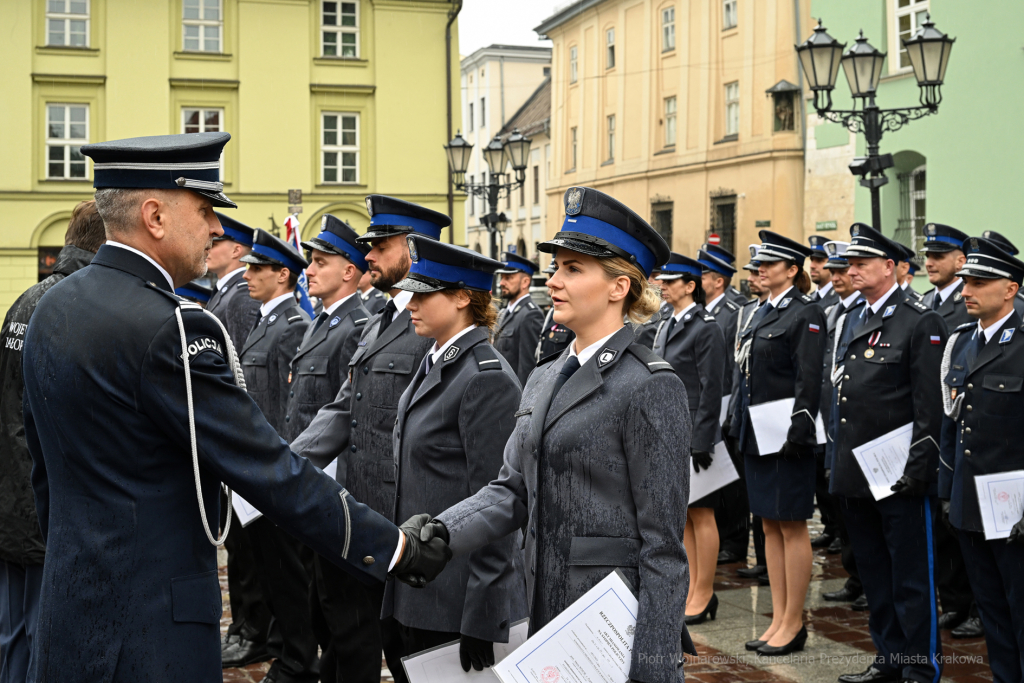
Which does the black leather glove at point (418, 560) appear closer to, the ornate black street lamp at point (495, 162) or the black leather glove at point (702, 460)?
the black leather glove at point (702, 460)

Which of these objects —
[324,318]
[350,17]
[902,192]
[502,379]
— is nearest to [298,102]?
[350,17]

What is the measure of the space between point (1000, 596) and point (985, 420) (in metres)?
0.89

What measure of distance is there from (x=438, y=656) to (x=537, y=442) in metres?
0.86

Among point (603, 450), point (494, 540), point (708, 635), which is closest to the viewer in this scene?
point (603, 450)

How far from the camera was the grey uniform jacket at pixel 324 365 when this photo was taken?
5797 millimetres

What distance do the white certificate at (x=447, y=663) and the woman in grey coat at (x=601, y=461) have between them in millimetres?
350

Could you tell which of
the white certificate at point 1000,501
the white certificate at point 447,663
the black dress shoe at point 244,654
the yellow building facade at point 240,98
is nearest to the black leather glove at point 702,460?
the white certificate at point 1000,501

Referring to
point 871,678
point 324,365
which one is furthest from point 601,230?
point 871,678

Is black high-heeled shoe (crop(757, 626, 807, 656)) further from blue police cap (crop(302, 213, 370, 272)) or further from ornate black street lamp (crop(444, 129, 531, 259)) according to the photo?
ornate black street lamp (crop(444, 129, 531, 259))

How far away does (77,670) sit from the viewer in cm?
279

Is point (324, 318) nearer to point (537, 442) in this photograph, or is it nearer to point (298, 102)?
point (537, 442)

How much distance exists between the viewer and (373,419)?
4.85 meters

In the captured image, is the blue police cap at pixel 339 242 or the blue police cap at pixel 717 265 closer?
the blue police cap at pixel 339 242

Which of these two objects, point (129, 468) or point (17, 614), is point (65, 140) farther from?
point (129, 468)
